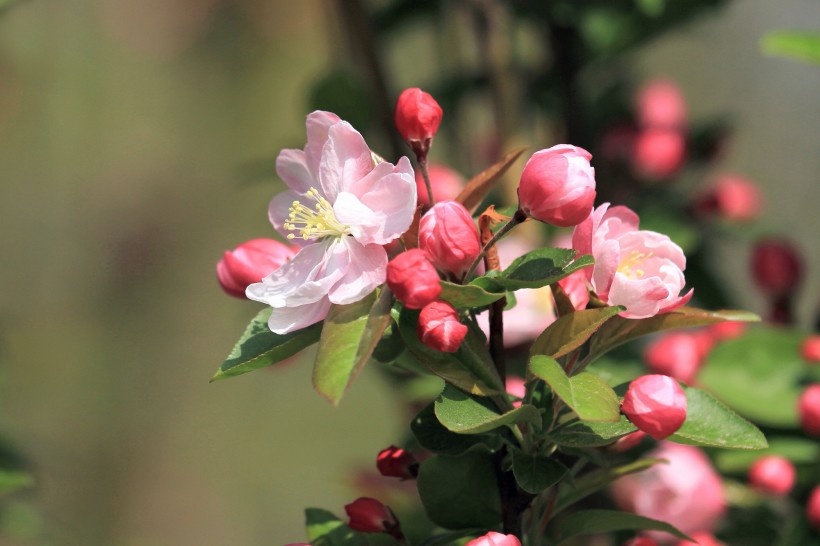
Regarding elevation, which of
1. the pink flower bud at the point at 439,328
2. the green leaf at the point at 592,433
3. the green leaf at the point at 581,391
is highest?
the pink flower bud at the point at 439,328

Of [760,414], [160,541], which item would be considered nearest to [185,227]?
[160,541]

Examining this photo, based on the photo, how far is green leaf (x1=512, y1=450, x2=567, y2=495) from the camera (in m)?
0.48

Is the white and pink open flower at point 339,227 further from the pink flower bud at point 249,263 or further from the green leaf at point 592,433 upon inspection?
the green leaf at point 592,433

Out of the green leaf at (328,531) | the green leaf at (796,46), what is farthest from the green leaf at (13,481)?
the green leaf at (796,46)

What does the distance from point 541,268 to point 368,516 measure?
166 mm

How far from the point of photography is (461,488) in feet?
1.73

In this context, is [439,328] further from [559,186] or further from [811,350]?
[811,350]

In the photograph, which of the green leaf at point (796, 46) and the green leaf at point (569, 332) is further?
the green leaf at point (796, 46)

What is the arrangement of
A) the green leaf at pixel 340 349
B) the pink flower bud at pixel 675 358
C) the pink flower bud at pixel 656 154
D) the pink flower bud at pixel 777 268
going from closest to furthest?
the green leaf at pixel 340 349 → the pink flower bud at pixel 675 358 → the pink flower bud at pixel 777 268 → the pink flower bud at pixel 656 154

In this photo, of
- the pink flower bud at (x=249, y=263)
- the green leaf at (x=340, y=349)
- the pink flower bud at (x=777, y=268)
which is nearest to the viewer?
the green leaf at (x=340, y=349)

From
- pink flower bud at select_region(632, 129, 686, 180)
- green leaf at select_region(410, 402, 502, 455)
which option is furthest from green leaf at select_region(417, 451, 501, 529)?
pink flower bud at select_region(632, 129, 686, 180)

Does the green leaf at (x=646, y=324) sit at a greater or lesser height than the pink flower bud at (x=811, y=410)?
greater

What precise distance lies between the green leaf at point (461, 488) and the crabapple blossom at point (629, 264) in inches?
4.5

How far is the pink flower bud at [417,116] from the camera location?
20.6 inches
